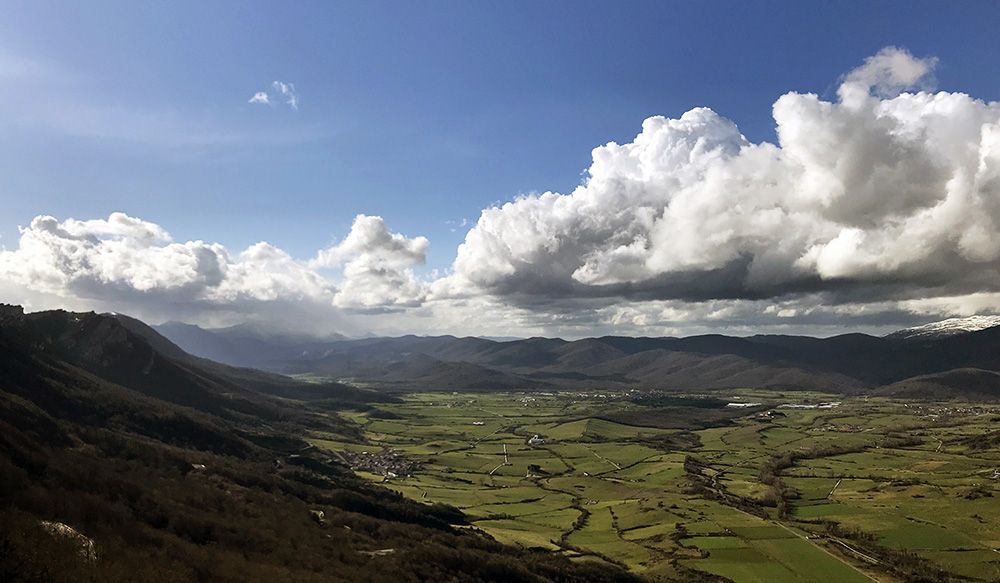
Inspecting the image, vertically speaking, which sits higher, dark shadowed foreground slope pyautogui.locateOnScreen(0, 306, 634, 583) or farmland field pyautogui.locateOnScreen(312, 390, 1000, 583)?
dark shadowed foreground slope pyautogui.locateOnScreen(0, 306, 634, 583)

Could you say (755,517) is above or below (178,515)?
below

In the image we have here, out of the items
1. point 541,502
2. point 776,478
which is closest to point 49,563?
point 541,502

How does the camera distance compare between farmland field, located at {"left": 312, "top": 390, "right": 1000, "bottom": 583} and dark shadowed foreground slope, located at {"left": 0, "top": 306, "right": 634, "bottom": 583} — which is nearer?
dark shadowed foreground slope, located at {"left": 0, "top": 306, "right": 634, "bottom": 583}

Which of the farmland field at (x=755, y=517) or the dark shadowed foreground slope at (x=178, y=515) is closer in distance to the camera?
the dark shadowed foreground slope at (x=178, y=515)

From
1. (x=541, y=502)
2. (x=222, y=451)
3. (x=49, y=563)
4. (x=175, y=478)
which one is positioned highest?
(x=49, y=563)

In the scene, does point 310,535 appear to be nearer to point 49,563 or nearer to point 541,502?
point 49,563

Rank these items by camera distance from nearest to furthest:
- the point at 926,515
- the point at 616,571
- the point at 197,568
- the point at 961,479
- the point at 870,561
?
the point at 197,568 → the point at 616,571 → the point at 870,561 → the point at 926,515 → the point at 961,479

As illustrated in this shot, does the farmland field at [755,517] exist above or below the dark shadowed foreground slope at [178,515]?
below

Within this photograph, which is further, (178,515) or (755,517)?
(755,517)
